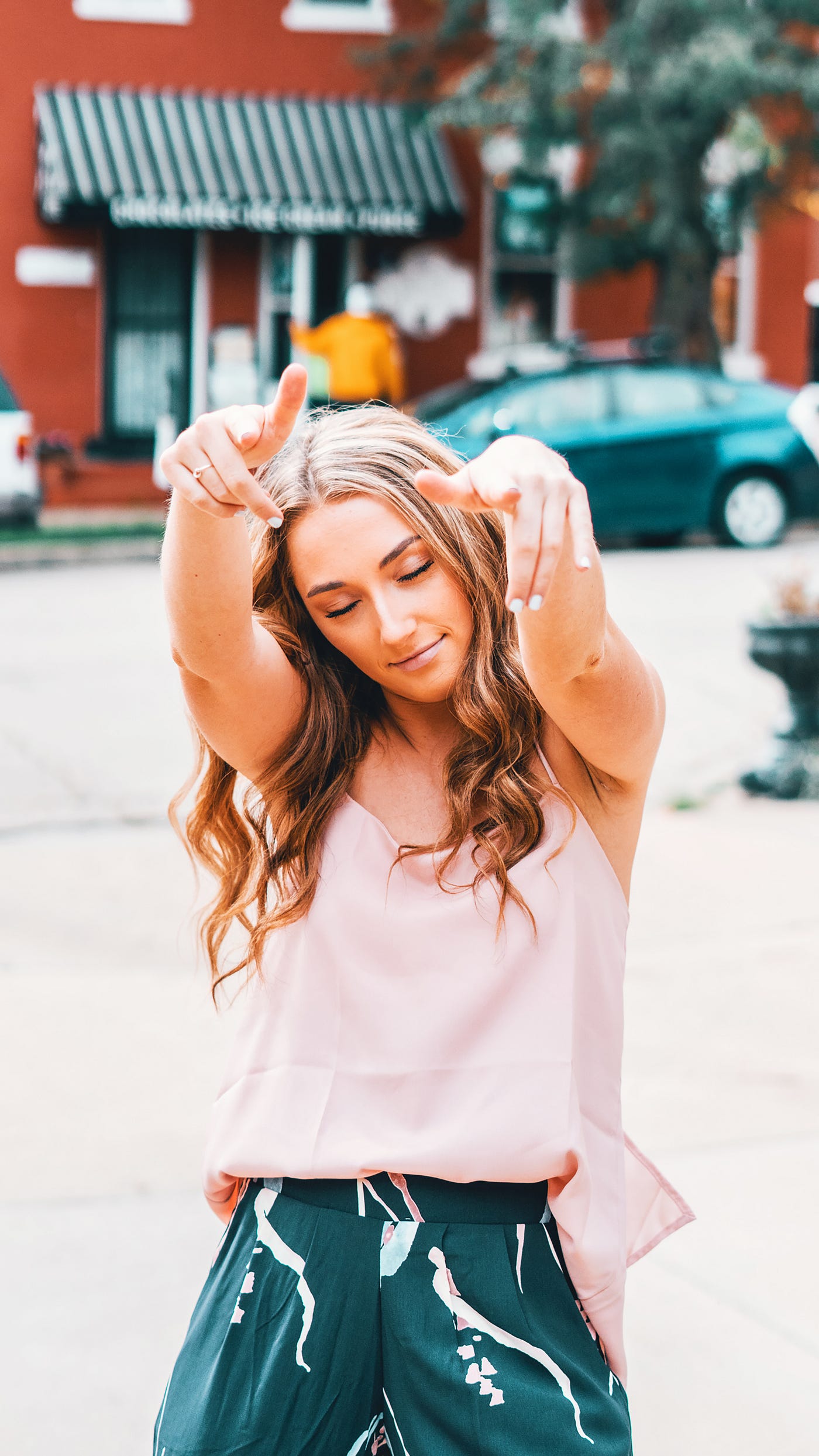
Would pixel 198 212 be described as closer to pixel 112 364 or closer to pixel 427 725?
pixel 112 364

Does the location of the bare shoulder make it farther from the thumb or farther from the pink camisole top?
the thumb

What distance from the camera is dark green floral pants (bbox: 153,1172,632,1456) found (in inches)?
65.4

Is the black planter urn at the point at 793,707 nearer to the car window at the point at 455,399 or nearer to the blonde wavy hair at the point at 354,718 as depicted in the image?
the blonde wavy hair at the point at 354,718

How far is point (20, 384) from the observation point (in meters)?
16.3

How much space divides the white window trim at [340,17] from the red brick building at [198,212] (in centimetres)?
2

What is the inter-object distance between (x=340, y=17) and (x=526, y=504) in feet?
53.7

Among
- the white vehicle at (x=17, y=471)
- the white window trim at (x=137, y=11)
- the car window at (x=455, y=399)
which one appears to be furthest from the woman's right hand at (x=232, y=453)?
the white window trim at (x=137, y=11)

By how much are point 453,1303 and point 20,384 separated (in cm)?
1544

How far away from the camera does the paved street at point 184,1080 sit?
9.64ft

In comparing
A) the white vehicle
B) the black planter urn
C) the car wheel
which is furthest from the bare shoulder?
the car wheel

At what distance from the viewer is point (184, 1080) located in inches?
166

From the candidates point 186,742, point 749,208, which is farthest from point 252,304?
point 186,742

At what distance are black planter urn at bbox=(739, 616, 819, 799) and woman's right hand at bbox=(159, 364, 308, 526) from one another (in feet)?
18.6

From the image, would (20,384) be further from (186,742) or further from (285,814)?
(285,814)
